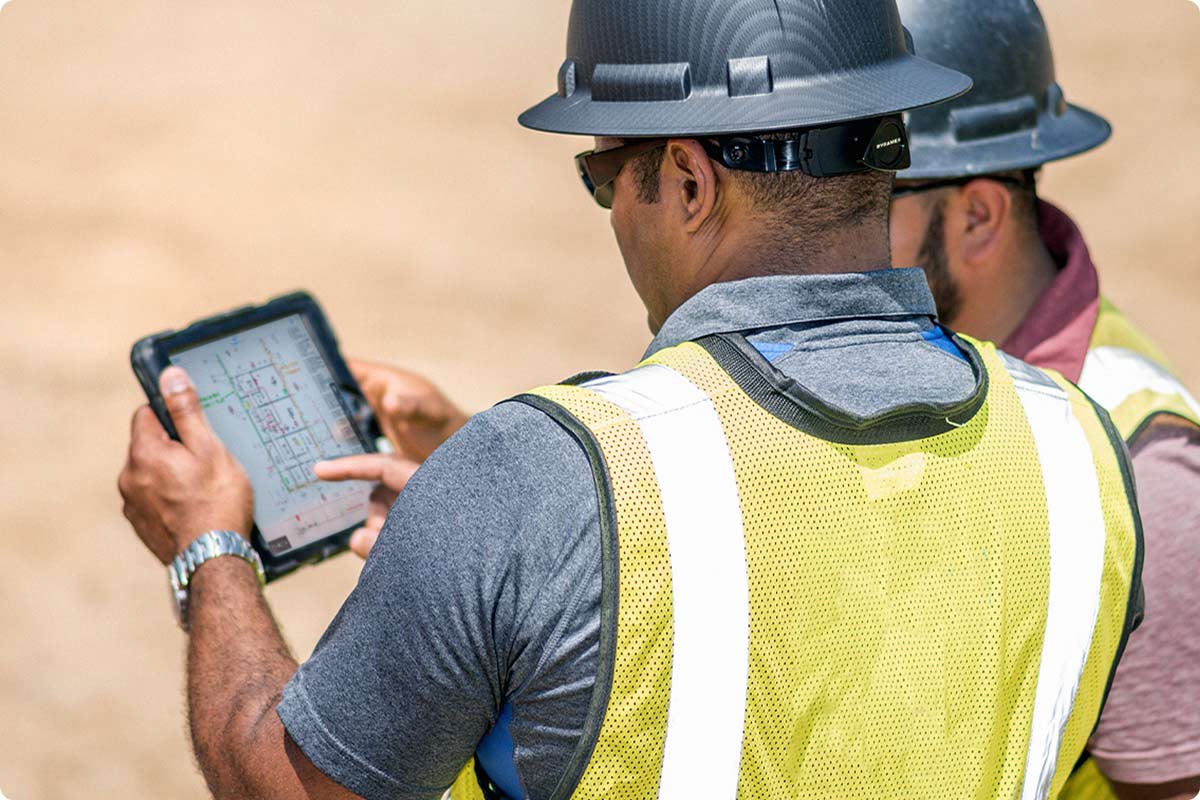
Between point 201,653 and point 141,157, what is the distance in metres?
9.97

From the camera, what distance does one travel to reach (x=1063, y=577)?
213 centimetres

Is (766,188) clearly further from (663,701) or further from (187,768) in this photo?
(187,768)

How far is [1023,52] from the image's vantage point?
3.67 metres

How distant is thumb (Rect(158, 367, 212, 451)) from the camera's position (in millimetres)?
2670

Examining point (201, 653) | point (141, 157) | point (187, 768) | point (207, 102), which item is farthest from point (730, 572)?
point (207, 102)

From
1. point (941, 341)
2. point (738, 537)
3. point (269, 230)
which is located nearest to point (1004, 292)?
point (941, 341)

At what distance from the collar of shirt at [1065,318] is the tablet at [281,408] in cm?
146

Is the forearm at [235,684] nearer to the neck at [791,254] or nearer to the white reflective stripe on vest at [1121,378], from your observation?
the neck at [791,254]

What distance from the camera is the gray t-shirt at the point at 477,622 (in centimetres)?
182

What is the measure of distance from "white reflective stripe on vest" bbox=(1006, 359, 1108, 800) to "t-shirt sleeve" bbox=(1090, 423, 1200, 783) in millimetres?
550

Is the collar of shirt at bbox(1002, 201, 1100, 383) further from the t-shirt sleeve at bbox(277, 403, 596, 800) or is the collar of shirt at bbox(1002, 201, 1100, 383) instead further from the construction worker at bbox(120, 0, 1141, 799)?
the t-shirt sleeve at bbox(277, 403, 596, 800)

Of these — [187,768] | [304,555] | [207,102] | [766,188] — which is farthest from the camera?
[207,102]

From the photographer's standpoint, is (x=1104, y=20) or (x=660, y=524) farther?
(x=1104, y=20)

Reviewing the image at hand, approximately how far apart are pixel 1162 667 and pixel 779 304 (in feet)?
3.77
